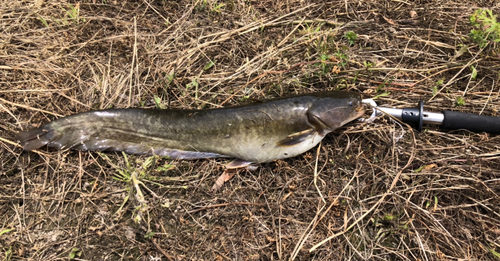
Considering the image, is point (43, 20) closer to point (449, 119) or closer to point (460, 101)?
point (449, 119)

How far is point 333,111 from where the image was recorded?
2900 millimetres

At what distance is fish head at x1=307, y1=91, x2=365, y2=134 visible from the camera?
2900mm

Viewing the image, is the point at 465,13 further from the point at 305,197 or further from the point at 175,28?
the point at 175,28

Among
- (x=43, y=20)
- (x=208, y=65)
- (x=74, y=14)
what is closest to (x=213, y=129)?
(x=208, y=65)

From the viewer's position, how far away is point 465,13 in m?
3.52

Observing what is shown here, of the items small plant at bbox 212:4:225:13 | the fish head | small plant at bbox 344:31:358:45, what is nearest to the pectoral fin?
the fish head

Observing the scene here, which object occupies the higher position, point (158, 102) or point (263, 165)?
point (158, 102)

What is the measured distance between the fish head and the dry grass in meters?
0.22

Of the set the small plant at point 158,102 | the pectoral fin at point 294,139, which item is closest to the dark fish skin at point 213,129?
the pectoral fin at point 294,139

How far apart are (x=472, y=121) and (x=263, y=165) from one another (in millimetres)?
2139

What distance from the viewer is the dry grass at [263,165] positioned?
277 centimetres

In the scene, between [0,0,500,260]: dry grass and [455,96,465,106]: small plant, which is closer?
[0,0,500,260]: dry grass

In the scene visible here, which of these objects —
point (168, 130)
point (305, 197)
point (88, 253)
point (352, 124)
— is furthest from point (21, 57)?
point (352, 124)

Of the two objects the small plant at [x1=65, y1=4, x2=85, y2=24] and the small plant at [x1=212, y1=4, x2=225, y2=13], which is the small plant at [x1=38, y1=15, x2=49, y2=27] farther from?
the small plant at [x1=212, y1=4, x2=225, y2=13]
